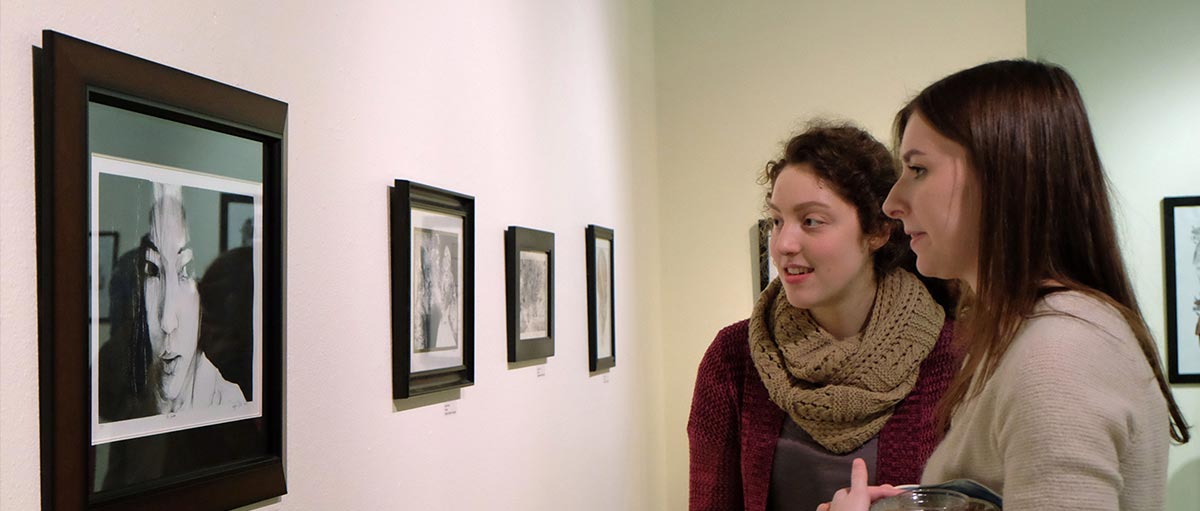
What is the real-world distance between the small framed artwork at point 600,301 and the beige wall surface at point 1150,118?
3751 millimetres

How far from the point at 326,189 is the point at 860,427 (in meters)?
1.29

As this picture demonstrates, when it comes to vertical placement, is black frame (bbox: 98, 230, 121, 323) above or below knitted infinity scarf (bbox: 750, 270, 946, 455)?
above

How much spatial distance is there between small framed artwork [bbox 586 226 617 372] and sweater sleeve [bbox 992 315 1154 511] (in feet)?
10.0

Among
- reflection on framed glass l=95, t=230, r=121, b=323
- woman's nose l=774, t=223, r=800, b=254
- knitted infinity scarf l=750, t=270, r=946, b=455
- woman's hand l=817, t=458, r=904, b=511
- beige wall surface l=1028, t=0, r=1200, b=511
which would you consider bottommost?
woman's hand l=817, t=458, r=904, b=511

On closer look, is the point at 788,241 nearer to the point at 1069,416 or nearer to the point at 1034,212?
the point at 1034,212

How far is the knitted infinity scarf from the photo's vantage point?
2457 mm

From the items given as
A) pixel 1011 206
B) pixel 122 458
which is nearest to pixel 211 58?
pixel 122 458

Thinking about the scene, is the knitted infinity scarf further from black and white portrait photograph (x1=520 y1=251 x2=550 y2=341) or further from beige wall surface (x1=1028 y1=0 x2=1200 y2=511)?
beige wall surface (x1=1028 y1=0 x2=1200 y2=511)

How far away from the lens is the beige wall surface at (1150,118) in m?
6.70

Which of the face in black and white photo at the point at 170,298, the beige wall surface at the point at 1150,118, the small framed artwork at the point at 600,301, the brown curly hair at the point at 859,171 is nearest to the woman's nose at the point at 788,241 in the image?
the brown curly hair at the point at 859,171

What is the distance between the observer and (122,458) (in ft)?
5.43

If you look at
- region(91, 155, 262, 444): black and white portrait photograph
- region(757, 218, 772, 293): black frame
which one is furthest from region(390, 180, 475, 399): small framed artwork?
region(757, 218, 772, 293): black frame

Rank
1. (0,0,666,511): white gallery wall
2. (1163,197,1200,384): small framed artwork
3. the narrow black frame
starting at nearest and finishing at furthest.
Answer: (0,0,666,511): white gallery wall
the narrow black frame
(1163,197,1200,384): small framed artwork

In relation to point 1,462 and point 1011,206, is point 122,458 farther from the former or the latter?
point 1011,206
